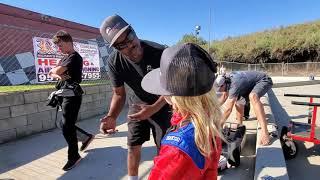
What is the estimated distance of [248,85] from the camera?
5.74m

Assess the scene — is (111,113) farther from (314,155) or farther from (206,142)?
(314,155)

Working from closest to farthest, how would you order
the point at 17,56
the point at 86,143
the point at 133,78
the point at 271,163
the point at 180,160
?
the point at 180,160, the point at 133,78, the point at 271,163, the point at 86,143, the point at 17,56

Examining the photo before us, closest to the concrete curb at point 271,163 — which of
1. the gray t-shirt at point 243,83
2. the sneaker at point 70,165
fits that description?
the gray t-shirt at point 243,83

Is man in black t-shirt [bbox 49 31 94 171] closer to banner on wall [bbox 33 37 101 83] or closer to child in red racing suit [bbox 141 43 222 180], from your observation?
banner on wall [bbox 33 37 101 83]

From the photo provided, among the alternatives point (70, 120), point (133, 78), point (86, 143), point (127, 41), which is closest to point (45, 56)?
point (86, 143)

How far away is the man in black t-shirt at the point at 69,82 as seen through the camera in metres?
4.37

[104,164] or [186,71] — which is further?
[104,164]

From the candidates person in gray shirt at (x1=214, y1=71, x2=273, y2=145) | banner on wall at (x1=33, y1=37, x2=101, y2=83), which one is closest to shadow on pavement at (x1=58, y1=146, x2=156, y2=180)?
person in gray shirt at (x1=214, y1=71, x2=273, y2=145)

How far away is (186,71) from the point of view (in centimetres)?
151

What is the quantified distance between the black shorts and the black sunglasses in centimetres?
76

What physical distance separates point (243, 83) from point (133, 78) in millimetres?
2948

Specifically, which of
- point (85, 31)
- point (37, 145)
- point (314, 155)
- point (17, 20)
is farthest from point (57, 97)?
point (85, 31)

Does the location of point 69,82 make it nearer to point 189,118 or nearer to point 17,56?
point 189,118

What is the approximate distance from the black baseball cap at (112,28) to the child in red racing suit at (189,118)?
131 centimetres
